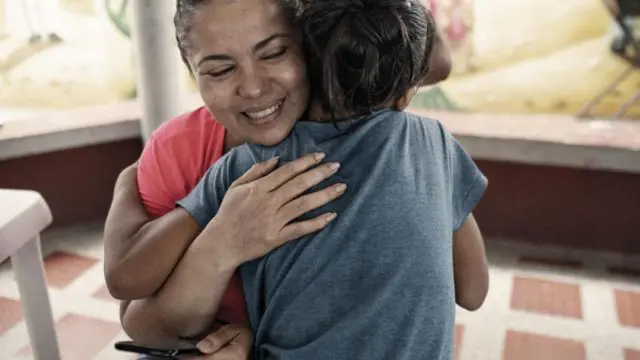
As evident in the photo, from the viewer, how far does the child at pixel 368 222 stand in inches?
33.1

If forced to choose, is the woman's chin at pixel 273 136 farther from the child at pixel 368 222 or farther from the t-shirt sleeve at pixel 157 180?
the t-shirt sleeve at pixel 157 180

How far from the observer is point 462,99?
2855mm

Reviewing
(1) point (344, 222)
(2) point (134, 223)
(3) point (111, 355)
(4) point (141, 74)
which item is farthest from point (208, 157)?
(4) point (141, 74)

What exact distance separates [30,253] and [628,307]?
212 centimetres

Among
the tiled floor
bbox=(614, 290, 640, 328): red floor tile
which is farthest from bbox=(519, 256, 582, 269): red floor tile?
bbox=(614, 290, 640, 328): red floor tile

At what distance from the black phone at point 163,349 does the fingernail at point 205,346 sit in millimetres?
12

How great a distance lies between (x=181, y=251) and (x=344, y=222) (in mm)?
275

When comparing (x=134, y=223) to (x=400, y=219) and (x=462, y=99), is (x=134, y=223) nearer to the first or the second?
(x=400, y=219)

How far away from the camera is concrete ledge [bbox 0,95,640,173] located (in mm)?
2521

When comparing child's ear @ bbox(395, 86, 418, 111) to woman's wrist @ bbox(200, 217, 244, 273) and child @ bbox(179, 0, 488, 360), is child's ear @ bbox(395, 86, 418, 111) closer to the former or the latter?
child @ bbox(179, 0, 488, 360)

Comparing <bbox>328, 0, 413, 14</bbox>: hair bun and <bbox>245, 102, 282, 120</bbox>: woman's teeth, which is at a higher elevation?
<bbox>328, 0, 413, 14</bbox>: hair bun

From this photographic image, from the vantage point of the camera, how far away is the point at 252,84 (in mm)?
932

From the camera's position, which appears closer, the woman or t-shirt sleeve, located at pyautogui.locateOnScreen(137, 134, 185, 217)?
the woman

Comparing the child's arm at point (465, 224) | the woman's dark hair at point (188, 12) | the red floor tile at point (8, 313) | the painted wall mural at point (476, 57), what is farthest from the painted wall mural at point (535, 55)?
the red floor tile at point (8, 313)
